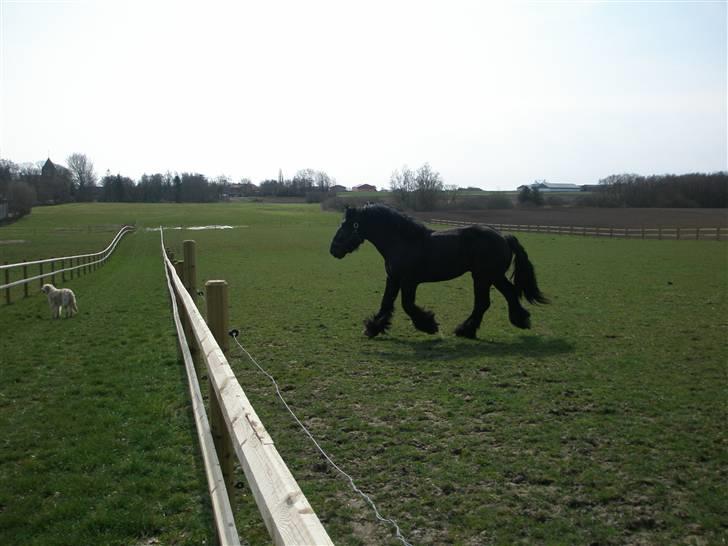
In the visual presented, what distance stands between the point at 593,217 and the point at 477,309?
59012mm

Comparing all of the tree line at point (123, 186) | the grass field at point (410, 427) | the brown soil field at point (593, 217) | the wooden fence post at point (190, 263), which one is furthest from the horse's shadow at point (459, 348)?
the tree line at point (123, 186)

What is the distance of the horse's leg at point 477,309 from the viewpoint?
30.7ft

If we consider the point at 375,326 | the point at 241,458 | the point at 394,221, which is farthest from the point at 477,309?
the point at 241,458

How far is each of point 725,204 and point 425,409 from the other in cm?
7857

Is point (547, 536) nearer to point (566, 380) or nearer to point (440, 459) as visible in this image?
point (440, 459)

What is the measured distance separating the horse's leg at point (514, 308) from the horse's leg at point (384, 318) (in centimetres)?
165

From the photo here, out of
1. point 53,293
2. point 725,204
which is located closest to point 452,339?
point 53,293

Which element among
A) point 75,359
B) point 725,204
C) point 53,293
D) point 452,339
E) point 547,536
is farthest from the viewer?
point 725,204

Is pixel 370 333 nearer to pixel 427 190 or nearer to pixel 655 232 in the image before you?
pixel 655 232

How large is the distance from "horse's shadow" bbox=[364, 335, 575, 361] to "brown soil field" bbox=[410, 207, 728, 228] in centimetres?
4772

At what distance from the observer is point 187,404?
19.4 feet

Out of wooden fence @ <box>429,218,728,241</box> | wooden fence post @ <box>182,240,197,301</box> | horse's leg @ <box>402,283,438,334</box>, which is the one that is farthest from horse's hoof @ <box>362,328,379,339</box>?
wooden fence @ <box>429,218,728,241</box>

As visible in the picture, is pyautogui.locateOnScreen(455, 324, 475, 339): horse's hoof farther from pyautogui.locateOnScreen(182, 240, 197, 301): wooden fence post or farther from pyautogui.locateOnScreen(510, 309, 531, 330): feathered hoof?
pyautogui.locateOnScreen(182, 240, 197, 301): wooden fence post

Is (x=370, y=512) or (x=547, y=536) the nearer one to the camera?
(x=547, y=536)
